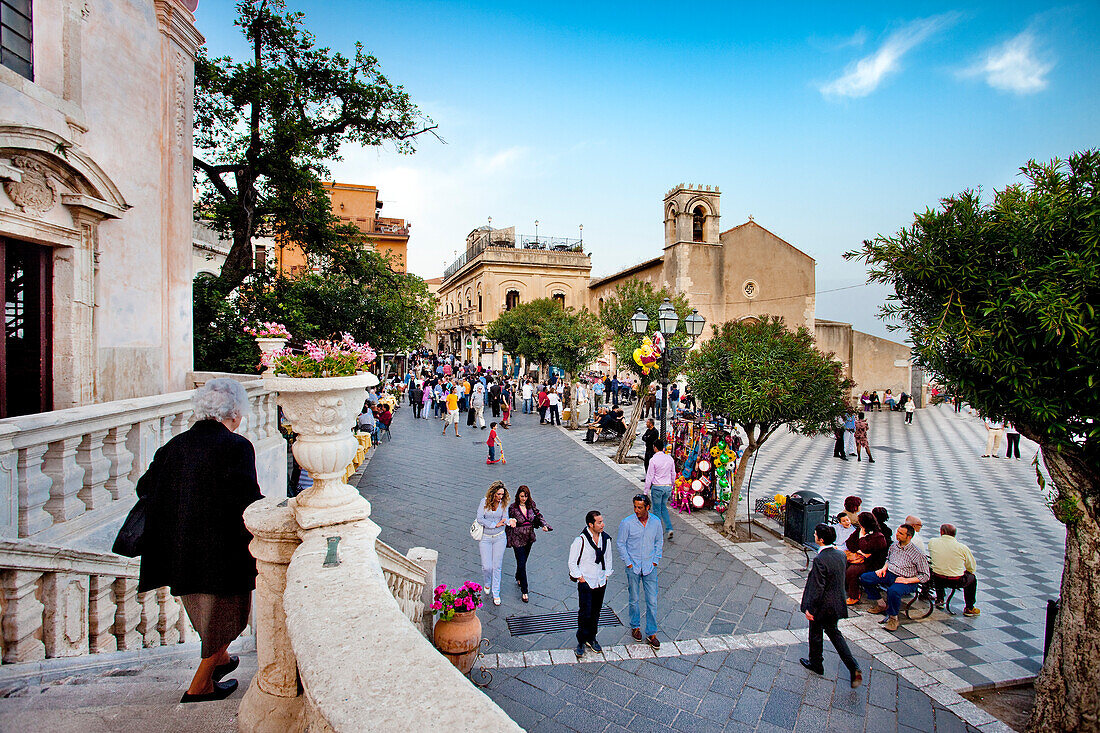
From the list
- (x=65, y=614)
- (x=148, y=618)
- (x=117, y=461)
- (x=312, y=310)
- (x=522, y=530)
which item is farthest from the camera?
(x=312, y=310)

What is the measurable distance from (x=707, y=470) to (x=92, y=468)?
913 cm

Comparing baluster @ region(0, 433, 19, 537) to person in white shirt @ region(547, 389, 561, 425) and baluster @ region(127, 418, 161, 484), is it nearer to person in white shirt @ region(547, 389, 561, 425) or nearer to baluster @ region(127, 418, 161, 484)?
baluster @ region(127, 418, 161, 484)

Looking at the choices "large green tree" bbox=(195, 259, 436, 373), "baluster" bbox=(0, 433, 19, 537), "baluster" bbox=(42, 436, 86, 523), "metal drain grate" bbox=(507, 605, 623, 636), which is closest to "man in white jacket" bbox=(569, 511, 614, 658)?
"metal drain grate" bbox=(507, 605, 623, 636)

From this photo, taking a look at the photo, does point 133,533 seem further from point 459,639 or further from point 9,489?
point 459,639

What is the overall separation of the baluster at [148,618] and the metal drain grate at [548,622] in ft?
10.8

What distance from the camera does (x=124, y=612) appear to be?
3.60m

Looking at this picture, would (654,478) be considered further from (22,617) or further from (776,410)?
(22,617)

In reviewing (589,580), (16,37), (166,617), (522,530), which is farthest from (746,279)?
(166,617)

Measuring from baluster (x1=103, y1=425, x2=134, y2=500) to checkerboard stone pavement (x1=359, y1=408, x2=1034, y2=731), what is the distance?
3468mm

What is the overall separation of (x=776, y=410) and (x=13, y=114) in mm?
9611

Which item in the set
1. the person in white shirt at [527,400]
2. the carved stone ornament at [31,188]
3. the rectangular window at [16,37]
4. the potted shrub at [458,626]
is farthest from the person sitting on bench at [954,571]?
the person in white shirt at [527,400]

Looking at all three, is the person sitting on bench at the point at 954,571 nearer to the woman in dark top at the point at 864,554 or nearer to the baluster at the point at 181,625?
the woman in dark top at the point at 864,554

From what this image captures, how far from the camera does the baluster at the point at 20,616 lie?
2.95 metres

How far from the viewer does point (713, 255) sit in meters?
31.8
